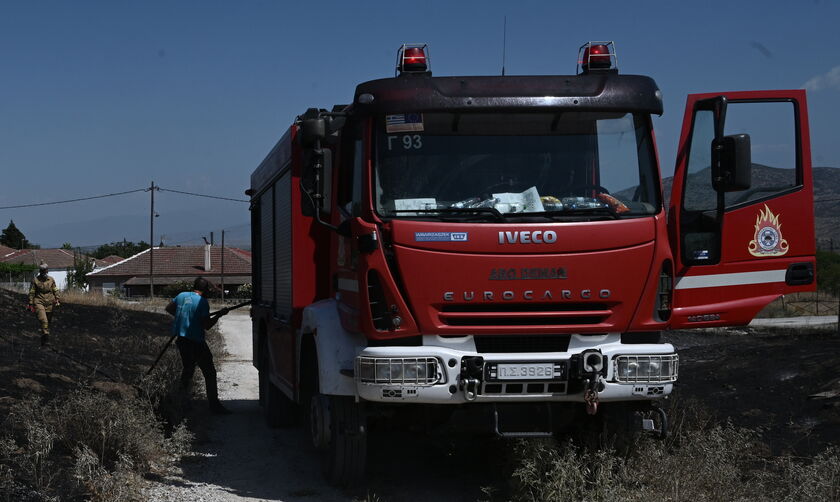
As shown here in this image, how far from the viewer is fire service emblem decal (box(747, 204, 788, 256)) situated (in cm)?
834

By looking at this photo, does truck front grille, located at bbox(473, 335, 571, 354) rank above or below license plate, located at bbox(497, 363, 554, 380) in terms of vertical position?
above

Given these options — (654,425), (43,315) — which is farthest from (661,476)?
(43,315)

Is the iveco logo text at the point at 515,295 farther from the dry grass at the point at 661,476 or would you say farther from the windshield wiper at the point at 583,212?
the dry grass at the point at 661,476

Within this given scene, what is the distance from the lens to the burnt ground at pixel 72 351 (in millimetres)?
12102

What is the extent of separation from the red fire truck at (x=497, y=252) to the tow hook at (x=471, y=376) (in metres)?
0.01

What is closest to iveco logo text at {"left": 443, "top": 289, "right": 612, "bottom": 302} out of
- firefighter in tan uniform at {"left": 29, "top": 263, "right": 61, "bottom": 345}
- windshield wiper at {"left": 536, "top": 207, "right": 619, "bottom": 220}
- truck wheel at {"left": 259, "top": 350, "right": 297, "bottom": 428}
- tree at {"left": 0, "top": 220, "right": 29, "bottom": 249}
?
windshield wiper at {"left": 536, "top": 207, "right": 619, "bottom": 220}

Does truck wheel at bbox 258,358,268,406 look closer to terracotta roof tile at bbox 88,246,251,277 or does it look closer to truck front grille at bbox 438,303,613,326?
truck front grille at bbox 438,303,613,326

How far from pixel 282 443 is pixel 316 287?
7.39 feet

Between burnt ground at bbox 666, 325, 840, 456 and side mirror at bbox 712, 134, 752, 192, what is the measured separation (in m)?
2.36

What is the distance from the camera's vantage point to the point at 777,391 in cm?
1159

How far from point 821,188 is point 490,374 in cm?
6529

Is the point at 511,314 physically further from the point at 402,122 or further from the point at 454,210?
the point at 402,122

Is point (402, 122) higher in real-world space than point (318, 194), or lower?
higher

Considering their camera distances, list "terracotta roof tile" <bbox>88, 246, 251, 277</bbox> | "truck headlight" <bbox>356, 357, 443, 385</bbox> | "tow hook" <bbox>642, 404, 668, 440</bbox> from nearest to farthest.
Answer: "truck headlight" <bbox>356, 357, 443, 385</bbox>, "tow hook" <bbox>642, 404, 668, 440</bbox>, "terracotta roof tile" <bbox>88, 246, 251, 277</bbox>
